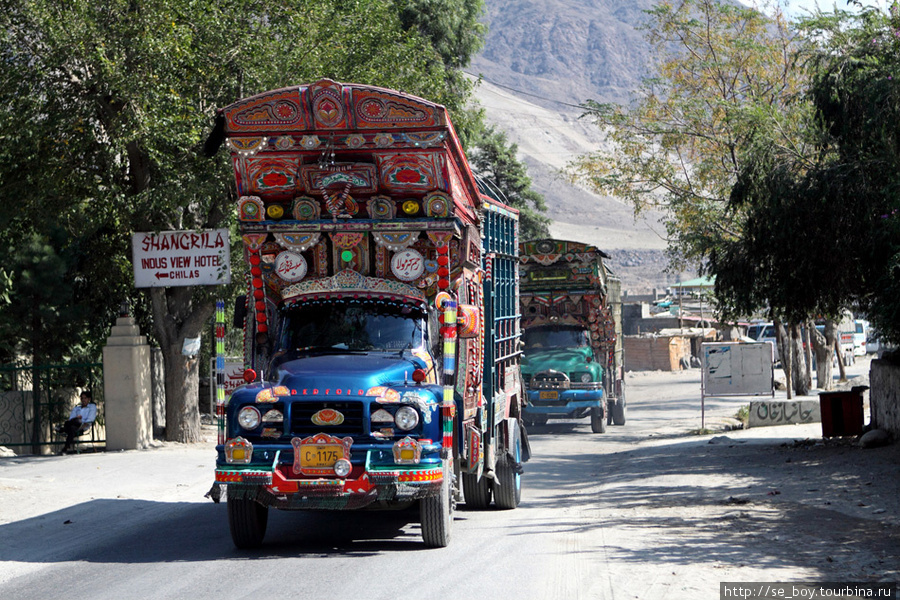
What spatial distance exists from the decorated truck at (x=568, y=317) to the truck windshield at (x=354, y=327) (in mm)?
12990

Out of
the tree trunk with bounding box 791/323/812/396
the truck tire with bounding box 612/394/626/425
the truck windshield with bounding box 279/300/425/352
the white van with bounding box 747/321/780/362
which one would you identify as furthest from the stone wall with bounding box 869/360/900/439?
the white van with bounding box 747/321/780/362

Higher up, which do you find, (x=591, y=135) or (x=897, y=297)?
(x=591, y=135)

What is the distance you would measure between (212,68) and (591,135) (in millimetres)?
181770

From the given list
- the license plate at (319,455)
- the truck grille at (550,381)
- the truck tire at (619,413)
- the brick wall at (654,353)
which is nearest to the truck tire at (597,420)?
the truck grille at (550,381)

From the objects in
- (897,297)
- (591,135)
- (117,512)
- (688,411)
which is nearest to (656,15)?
(688,411)

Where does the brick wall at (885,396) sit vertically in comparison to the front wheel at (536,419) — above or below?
above

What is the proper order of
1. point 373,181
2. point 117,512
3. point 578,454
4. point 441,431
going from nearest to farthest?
point 441,431 < point 373,181 < point 117,512 < point 578,454

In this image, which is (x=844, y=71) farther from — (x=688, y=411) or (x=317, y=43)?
(x=688, y=411)

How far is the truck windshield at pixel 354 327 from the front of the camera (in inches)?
409

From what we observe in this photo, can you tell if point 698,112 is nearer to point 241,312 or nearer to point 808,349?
point 808,349

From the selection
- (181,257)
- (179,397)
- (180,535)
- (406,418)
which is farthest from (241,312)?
(179,397)

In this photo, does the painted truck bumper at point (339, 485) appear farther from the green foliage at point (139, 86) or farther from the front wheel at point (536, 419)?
the front wheel at point (536, 419)

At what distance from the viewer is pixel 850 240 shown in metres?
14.7

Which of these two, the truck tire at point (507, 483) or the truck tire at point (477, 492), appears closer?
the truck tire at point (477, 492)
